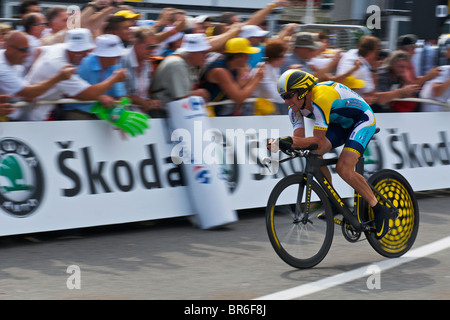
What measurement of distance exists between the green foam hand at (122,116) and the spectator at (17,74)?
0.61 m

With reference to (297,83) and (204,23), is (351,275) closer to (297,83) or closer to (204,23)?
(297,83)

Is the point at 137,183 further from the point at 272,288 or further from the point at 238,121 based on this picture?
the point at 272,288

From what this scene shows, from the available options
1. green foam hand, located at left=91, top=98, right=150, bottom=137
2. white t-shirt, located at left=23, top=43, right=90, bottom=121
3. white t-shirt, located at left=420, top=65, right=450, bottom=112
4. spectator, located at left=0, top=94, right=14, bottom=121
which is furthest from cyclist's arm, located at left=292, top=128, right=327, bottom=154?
white t-shirt, located at left=420, top=65, right=450, bottom=112

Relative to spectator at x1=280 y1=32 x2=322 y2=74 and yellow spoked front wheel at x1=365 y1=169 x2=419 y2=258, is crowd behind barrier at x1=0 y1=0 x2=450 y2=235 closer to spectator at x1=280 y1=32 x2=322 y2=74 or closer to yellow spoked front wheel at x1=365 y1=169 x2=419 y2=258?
spectator at x1=280 y1=32 x2=322 y2=74

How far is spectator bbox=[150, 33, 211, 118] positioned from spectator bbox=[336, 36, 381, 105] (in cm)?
243

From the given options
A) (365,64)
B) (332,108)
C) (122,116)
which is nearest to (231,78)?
(122,116)

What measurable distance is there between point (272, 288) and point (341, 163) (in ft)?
4.45

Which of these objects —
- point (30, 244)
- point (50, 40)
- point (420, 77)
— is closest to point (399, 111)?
point (420, 77)

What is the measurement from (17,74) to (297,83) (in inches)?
112

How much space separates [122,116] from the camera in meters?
8.04

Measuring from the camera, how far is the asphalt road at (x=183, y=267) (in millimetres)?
5852

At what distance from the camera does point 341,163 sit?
6.70 meters

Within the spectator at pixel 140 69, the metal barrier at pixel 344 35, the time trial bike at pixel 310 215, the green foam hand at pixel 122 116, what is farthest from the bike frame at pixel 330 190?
the metal barrier at pixel 344 35

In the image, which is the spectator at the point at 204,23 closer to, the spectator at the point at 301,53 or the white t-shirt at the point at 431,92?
the spectator at the point at 301,53
